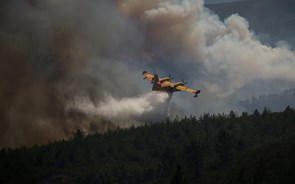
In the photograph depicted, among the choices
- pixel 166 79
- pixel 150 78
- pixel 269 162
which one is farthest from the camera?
pixel 150 78

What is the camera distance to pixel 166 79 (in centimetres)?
17300

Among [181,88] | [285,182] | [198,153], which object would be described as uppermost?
[181,88]

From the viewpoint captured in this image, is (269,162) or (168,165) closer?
(269,162)

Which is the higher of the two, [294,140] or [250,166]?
[294,140]

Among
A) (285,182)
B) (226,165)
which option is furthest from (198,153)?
(285,182)

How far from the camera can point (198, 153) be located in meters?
182

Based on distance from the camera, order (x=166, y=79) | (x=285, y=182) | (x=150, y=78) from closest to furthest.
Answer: (x=285, y=182) → (x=166, y=79) → (x=150, y=78)

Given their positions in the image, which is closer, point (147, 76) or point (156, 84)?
point (156, 84)

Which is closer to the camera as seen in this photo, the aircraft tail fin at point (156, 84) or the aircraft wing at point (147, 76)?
the aircraft tail fin at point (156, 84)

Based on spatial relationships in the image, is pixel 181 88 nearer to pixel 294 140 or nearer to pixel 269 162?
pixel 269 162

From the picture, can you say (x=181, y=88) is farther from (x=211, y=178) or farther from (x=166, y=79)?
(x=211, y=178)

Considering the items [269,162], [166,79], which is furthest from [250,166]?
[166,79]

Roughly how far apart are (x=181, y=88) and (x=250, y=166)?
37955mm

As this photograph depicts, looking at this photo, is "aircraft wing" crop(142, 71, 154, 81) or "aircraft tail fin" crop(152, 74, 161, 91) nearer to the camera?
"aircraft tail fin" crop(152, 74, 161, 91)
